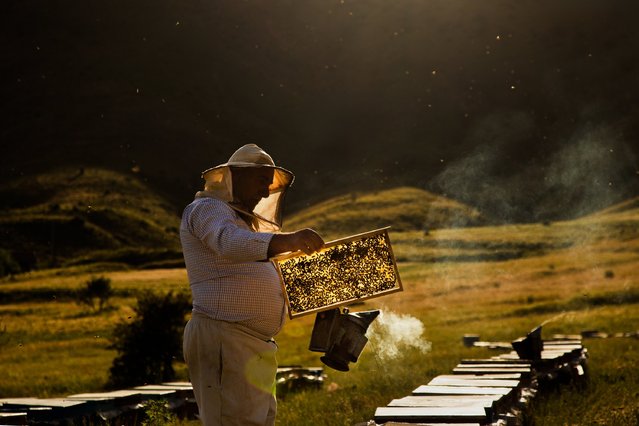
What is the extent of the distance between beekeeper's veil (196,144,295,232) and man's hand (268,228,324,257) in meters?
0.62

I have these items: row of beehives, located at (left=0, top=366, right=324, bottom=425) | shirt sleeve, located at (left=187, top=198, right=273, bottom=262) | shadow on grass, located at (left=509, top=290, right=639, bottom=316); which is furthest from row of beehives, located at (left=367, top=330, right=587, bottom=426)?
shadow on grass, located at (left=509, top=290, right=639, bottom=316)

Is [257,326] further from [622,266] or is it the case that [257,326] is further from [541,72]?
[541,72]

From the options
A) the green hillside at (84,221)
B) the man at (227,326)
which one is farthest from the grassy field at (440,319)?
the green hillside at (84,221)

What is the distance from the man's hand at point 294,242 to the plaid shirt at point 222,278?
0.24 meters

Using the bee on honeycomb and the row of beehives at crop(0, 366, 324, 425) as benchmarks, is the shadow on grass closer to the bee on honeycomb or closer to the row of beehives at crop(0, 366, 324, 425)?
the row of beehives at crop(0, 366, 324, 425)

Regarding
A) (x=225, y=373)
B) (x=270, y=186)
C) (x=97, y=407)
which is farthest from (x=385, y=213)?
(x=225, y=373)

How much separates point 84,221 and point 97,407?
8101 centimetres

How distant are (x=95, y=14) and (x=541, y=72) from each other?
7853cm

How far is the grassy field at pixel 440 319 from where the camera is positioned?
11805mm

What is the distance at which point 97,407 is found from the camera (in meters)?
9.26

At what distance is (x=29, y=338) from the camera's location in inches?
1196

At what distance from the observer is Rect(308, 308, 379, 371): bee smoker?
5.92m

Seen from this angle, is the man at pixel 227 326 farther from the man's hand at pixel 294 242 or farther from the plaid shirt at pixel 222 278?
the man's hand at pixel 294 242

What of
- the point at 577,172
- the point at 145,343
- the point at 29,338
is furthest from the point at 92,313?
the point at 577,172
